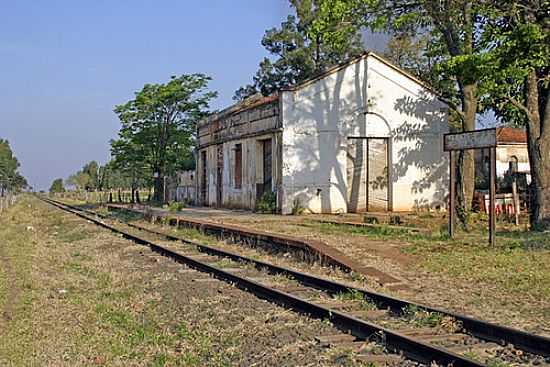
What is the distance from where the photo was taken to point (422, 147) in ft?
92.7

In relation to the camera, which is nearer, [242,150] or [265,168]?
[265,168]

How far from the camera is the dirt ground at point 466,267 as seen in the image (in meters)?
8.52

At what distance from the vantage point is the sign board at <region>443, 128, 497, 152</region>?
45.4 feet

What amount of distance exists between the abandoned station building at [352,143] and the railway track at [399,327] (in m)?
15.0

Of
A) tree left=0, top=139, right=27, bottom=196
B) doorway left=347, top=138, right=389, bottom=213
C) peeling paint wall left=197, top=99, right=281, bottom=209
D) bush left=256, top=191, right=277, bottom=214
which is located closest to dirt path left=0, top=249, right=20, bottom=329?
bush left=256, top=191, right=277, bottom=214

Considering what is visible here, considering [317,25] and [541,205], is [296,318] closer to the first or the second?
[541,205]

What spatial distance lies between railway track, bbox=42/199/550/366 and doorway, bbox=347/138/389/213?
15.8m

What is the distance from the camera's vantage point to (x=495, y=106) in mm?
22781

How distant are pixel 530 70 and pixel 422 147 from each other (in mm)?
11225

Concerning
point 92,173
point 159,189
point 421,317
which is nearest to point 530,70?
point 421,317

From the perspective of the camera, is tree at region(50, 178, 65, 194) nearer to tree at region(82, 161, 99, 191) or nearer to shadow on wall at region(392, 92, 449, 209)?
tree at region(82, 161, 99, 191)

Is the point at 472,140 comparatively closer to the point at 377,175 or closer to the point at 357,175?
the point at 357,175

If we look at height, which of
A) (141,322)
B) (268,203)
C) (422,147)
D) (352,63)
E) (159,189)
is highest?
(352,63)

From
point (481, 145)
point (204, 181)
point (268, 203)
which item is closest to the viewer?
Result: point (481, 145)
